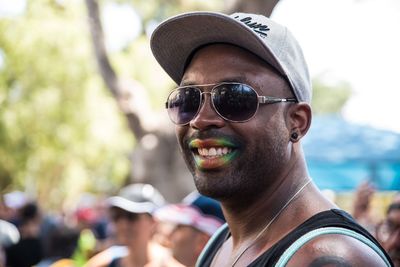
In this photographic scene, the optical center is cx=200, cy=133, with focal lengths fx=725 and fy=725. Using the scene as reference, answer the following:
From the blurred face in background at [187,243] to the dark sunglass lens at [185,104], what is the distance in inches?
92.0

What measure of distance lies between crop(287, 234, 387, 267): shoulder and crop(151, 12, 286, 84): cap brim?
22.1 inches

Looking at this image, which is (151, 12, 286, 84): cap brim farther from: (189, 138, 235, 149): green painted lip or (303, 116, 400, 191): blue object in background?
(303, 116, 400, 191): blue object in background

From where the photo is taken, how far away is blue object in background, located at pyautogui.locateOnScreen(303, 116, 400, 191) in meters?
9.94

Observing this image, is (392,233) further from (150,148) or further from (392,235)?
(150,148)

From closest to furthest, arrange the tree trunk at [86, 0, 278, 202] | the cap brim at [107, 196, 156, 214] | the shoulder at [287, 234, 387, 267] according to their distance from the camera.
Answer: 1. the shoulder at [287, 234, 387, 267]
2. the cap brim at [107, 196, 156, 214]
3. the tree trunk at [86, 0, 278, 202]

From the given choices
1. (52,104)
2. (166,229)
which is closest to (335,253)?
(166,229)

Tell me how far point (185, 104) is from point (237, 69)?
0.21 metres

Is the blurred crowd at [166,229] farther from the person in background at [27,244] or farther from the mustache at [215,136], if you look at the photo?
the mustache at [215,136]

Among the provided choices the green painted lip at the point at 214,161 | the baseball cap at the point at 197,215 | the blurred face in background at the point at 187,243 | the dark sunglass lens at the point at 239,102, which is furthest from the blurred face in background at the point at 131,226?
the dark sunglass lens at the point at 239,102

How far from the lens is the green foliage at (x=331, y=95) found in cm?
6856

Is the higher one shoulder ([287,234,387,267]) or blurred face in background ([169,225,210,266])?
shoulder ([287,234,387,267])

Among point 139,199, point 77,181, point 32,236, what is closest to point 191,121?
point 139,199

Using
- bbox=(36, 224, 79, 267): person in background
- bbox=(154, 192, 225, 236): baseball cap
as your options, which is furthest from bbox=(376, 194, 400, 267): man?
bbox=(36, 224, 79, 267): person in background

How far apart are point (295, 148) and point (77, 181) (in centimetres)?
3225
